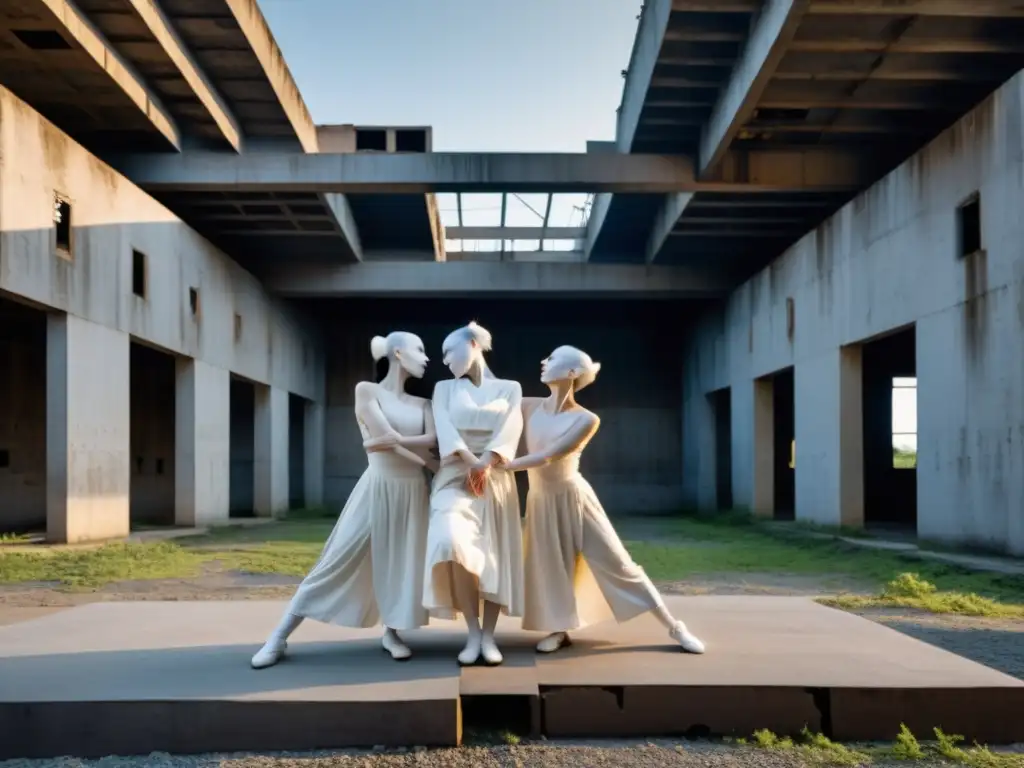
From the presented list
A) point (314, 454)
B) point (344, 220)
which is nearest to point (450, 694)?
point (344, 220)

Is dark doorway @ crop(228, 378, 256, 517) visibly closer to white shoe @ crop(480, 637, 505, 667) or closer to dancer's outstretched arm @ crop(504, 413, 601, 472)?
dancer's outstretched arm @ crop(504, 413, 601, 472)

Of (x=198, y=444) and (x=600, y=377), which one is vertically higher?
(x=600, y=377)

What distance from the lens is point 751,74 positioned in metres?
11.8

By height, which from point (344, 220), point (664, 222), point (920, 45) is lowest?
point (664, 222)

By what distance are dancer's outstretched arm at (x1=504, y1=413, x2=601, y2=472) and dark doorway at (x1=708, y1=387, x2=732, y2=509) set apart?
2019cm

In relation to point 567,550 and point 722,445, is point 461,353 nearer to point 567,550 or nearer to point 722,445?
point 567,550

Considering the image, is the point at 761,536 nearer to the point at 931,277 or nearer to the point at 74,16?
the point at 931,277

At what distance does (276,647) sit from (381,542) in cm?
72

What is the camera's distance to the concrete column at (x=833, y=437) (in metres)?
15.3

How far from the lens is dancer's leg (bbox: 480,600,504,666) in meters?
4.71

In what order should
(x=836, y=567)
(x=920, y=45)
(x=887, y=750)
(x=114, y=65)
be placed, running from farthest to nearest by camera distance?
1. (x=114, y=65)
2. (x=836, y=567)
3. (x=920, y=45)
4. (x=887, y=750)

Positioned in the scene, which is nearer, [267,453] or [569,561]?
[569,561]

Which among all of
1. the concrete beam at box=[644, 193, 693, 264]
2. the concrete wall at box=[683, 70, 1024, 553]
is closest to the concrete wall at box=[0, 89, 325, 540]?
the concrete beam at box=[644, 193, 693, 264]

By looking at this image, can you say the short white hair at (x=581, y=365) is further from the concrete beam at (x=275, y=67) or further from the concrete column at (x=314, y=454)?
the concrete column at (x=314, y=454)
